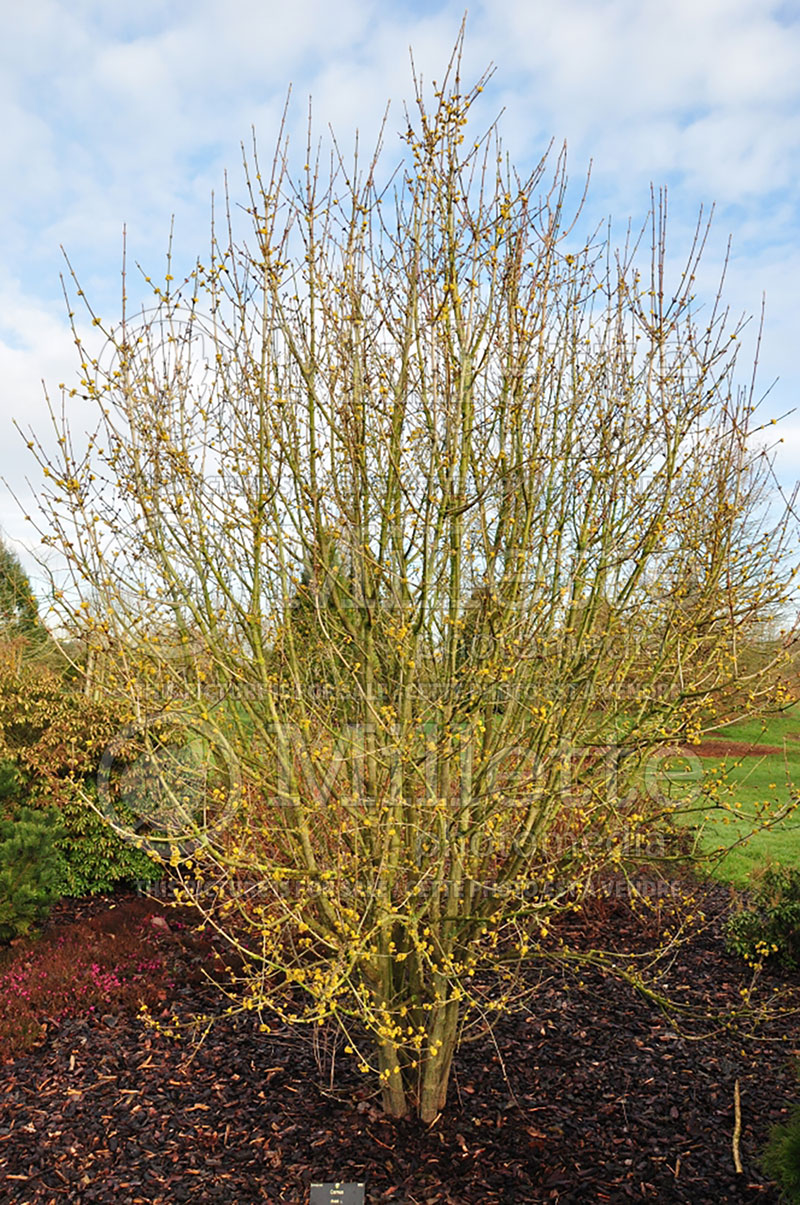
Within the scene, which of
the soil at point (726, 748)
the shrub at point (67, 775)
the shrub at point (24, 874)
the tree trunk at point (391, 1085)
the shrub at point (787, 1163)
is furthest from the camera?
the soil at point (726, 748)

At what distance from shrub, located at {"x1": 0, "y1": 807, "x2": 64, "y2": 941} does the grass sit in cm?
497

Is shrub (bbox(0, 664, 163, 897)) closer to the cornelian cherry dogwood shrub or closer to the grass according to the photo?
the cornelian cherry dogwood shrub

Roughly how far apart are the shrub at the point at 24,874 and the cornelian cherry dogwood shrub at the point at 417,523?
334 centimetres

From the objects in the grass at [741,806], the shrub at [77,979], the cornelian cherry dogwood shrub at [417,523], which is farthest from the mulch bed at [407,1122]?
the grass at [741,806]

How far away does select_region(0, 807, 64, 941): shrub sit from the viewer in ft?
22.7

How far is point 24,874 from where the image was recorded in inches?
276

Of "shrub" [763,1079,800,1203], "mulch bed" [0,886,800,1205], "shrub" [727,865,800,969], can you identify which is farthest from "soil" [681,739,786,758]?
"shrub" [763,1079,800,1203]

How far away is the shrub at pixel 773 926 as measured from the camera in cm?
647

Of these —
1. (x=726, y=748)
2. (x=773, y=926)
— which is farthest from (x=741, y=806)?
(x=726, y=748)

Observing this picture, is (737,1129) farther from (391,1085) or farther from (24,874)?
(24,874)

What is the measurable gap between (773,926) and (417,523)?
Result: 4647 millimetres

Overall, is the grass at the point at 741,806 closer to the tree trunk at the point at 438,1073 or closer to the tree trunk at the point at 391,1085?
the tree trunk at the point at 438,1073

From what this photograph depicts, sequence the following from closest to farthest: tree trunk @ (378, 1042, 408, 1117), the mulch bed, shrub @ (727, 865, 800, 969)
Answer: the mulch bed, tree trunk @ (378, 1042, 408, 1117), shrub @ (727, 865, 800, 969)

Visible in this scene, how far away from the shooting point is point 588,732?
14.7ft
